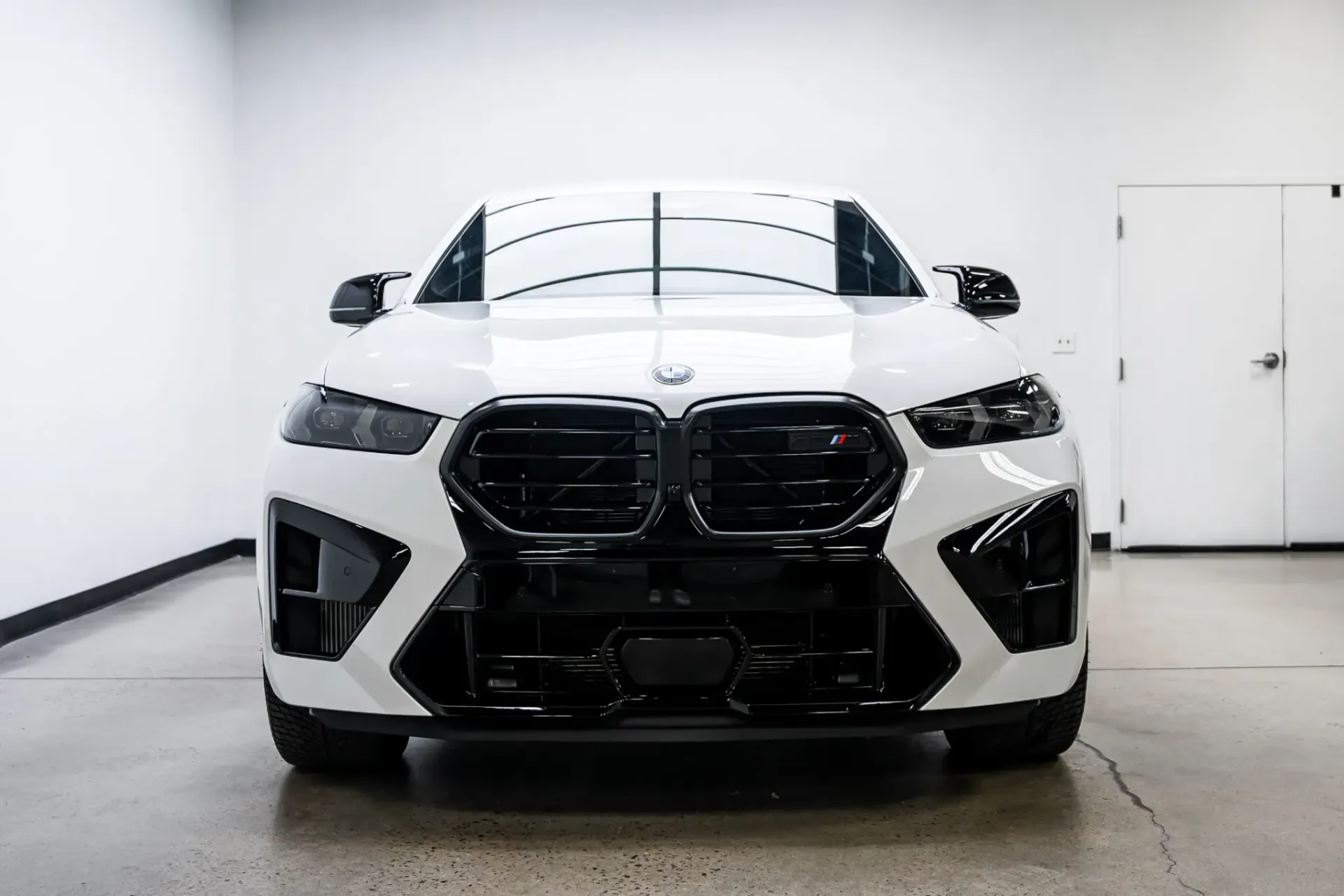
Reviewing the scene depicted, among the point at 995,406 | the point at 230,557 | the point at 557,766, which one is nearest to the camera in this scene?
the point at 995,406

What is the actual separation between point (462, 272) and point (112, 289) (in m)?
3.04

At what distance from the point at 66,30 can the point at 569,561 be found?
14.2 feet

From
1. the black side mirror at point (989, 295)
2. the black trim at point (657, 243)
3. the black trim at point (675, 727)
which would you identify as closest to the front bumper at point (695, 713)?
the black trim at point (675, 727)

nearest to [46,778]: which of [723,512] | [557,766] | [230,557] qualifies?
[557,766]

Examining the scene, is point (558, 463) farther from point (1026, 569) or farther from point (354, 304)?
point (354, 304)

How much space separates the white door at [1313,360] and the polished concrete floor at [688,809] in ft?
12.2

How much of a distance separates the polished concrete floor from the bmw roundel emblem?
2.83 ft

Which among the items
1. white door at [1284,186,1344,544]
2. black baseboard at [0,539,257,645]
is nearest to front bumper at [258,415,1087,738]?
black baseboard at [0,539,257,645]

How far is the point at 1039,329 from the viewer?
6961mm

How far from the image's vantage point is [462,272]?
3248 millimetres

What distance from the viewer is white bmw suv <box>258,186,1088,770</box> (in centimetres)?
209

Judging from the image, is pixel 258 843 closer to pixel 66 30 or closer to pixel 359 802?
pixel 359 802

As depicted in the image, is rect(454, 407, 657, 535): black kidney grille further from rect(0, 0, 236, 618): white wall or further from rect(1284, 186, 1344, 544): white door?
rect(1284, 186, 1344, 544): white door

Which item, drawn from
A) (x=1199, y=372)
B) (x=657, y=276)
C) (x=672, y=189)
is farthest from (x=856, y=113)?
(x=657, y=276)
